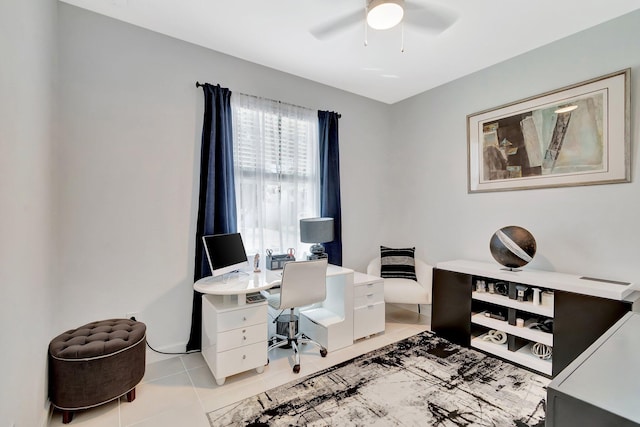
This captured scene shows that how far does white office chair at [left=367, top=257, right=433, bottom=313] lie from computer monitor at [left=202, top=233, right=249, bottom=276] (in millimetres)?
1678

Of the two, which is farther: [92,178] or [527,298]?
[527,298]

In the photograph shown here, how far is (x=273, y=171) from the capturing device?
3098mm

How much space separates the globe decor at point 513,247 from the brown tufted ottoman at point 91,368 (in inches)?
118

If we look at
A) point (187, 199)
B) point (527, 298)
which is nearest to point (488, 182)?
point (527, 298)

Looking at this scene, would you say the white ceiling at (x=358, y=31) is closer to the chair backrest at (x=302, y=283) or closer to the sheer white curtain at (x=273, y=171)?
the sheer white curtain at (x=273, y=171)

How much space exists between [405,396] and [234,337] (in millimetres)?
1336

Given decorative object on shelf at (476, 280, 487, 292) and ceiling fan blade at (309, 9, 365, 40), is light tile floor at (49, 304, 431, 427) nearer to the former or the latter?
decorative object on shelf at (476, 280, 487, 292)

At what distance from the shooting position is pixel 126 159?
7.84 ft

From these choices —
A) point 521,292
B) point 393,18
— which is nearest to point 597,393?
point 521,292

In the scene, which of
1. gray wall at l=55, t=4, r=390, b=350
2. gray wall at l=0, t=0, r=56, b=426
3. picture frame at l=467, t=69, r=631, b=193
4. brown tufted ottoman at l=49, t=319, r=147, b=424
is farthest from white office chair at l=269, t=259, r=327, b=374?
picture frame at l=467, t=69, r=631, b=193

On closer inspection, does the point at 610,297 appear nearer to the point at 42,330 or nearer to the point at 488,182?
the point at 488,182

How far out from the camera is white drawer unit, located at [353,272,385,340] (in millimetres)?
2926

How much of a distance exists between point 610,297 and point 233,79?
3547 millimetres

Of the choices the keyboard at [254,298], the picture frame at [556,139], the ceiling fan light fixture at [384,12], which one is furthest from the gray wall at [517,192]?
the keyboard at [254,298]
